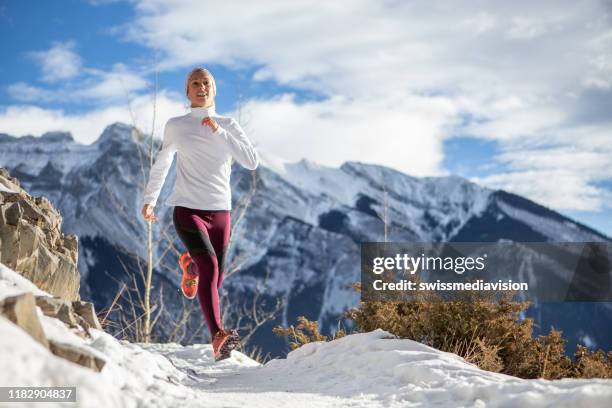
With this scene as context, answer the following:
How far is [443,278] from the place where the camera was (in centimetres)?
677

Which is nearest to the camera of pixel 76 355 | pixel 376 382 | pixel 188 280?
pixel 76 355

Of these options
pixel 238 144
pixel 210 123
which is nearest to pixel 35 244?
pixel 210 123

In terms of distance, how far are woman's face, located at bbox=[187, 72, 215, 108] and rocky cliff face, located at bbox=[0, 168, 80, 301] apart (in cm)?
154

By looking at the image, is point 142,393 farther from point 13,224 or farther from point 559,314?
point 559,314

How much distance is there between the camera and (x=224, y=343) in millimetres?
4902

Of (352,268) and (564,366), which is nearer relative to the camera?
(564,366)

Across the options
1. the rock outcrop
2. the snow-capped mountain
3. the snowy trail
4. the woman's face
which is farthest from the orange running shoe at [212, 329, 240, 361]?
the snow-capped mountain

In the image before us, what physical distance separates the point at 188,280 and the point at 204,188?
2.54 ft

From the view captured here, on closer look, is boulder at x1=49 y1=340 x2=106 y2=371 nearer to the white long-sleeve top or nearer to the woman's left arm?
the white long-sleeve top

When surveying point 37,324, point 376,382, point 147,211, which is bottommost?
point 376,382

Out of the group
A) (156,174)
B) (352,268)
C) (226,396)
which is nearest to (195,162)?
(156,174)

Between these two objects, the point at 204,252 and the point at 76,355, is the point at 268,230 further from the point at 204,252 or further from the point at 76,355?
the point at 76,355

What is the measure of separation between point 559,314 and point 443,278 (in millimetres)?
176067

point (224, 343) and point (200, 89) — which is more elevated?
point (200, 89)
